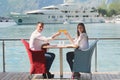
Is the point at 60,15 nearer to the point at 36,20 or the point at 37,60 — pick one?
the point at 36,20

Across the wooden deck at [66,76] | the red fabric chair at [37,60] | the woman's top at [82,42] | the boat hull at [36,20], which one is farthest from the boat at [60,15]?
the woman's top at [82,42]

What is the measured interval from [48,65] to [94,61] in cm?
228

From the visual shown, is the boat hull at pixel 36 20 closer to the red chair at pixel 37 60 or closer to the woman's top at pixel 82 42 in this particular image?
the red chair at pixel 37 60

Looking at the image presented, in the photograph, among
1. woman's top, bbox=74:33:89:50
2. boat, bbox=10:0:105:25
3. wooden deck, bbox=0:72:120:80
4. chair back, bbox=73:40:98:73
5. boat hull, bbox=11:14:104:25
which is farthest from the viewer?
boat, bbox=10:0:105:25

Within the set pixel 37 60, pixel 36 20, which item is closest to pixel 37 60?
pixel 37 60

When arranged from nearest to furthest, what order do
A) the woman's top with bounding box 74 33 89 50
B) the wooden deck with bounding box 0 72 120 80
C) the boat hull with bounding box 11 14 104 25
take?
the woman's top with bounding box 74 33 89 50 → the wooden deck with bounding box 0 72 120 80 → the boat hull with bounding box 11 14 104 25

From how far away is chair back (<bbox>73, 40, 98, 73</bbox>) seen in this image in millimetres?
7000

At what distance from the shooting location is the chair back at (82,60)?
23.0 ft

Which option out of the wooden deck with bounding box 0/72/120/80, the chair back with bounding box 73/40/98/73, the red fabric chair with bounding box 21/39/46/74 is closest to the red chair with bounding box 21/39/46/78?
the red fabric chair with bounding box 21/39/46/74

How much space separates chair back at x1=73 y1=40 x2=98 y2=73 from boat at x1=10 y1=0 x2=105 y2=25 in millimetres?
98834

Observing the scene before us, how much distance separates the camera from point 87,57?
701 centimetres

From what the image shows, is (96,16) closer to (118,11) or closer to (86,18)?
(86,18)

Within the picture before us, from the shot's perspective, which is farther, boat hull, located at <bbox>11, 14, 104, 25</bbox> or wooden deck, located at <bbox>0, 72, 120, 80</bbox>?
boat hull, located at <bbox>11, 14, 104, 25</bbox>

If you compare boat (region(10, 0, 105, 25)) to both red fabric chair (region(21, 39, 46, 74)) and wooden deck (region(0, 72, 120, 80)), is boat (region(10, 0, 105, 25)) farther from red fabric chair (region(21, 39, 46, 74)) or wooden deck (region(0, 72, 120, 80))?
red fabric chair (region(21, 39, 46, 74))
